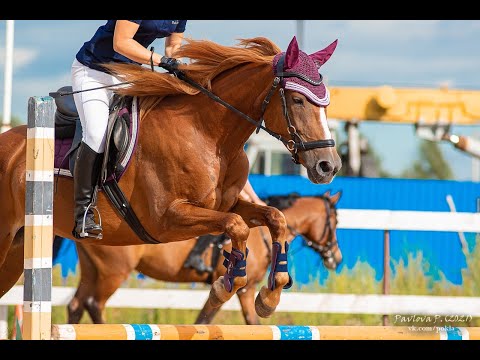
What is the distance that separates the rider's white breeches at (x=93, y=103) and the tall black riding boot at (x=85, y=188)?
66 millimetres

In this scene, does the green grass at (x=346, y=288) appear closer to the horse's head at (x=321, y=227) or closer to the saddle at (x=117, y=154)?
the horse's head at (x=321, y=227)

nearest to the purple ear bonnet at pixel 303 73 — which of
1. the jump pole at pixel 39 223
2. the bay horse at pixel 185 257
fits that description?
Result: the jump pole at pixel 39 223

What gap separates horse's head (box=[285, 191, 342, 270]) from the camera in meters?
9.30

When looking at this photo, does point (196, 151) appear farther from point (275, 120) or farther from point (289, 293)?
point (289, 293)

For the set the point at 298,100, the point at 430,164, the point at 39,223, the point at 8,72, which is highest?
the point at 8,72

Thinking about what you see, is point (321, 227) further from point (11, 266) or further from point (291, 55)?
point (291, 55)

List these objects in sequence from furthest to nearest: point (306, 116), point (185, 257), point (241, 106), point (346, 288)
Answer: point (346, 288), point (185, 257), point (241, 106), point (306, 116)

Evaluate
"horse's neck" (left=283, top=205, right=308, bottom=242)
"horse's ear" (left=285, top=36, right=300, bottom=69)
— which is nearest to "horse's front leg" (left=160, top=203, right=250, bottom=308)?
"horse's ear" (left=285, top=36, right=300, bottom=69)

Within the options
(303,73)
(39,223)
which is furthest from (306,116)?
(39,223)

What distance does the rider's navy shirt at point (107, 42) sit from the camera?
5.49 m

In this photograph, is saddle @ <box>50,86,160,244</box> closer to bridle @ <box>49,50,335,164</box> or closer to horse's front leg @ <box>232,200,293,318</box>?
bridle @ <box>49,50,335,164</box>

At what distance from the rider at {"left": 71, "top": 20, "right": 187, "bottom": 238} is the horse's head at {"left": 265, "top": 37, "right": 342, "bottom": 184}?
83 cm

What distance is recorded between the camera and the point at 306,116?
16.1 ft

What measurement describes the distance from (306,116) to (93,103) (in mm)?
1371
